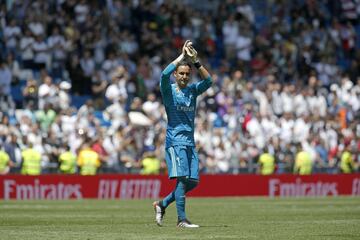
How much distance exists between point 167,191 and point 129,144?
1.78 m

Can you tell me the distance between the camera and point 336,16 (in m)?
40.7

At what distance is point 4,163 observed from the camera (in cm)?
2845

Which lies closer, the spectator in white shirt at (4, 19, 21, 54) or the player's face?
the player's face

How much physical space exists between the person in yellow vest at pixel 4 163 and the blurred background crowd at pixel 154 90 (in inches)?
1.2

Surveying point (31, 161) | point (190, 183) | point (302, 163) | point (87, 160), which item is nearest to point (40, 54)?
point (87, 160)

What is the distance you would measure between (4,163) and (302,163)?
9789 mm

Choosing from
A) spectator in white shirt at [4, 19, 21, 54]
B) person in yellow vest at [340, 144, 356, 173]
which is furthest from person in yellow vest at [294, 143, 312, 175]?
spectator in white shirt at [4, 19, 21, 54]

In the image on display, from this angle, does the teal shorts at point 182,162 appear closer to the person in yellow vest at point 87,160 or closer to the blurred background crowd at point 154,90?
the blurred background crowd at point 154,90

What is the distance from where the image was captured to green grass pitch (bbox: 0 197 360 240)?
47.3ft

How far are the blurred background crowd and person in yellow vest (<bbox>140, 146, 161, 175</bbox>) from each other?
0.03m

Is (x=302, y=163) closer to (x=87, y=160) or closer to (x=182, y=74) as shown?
(x=87, y=160)

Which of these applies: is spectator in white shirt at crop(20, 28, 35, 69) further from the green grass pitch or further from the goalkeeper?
the goalkeeper

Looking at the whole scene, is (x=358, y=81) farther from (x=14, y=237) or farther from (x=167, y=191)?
(x=14, y=237)

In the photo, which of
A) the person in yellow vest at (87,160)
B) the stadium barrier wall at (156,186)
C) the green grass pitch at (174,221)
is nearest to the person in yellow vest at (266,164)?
the stadium barrier wall at (156,186)
